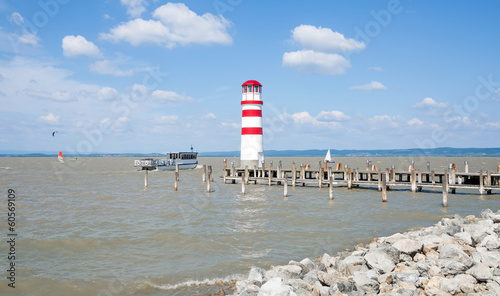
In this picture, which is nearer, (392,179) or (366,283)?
(366,283)

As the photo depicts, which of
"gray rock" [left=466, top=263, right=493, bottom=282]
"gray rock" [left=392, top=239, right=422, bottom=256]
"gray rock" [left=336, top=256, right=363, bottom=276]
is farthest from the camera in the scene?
"gray rock" [left=392, top=239, right=422, bottom=256]

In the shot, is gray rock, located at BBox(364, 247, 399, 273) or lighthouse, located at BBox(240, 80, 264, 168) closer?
gray rock, located at BBox(364, 247, 399, 273)

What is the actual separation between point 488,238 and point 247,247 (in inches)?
291

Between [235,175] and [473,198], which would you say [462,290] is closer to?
[473,198]

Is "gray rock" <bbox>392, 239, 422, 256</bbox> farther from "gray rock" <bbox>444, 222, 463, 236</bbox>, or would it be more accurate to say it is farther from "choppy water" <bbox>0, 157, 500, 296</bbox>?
"choppy water" <bbox>0, 157, 500, 296</bbox>

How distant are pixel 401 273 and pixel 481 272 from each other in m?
1.56

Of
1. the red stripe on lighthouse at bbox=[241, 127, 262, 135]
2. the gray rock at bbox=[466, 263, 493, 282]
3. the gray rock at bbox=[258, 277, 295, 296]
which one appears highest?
the red stripe on lighthouse at bbox=[241, 127, 262, 135]

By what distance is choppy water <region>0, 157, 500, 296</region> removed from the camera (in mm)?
10820

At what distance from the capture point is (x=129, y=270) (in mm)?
11289

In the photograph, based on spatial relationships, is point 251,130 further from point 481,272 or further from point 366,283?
point 481,272

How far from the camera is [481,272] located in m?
7.91

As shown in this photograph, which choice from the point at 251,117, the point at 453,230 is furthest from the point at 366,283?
the point at 251,117

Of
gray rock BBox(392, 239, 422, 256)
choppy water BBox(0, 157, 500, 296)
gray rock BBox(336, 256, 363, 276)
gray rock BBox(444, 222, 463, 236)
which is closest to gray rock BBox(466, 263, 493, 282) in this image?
gray rock BBox(392, 239, 422, 256)

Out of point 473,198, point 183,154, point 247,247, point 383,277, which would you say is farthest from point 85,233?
point 183,154
